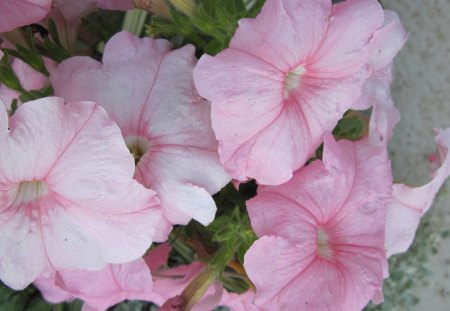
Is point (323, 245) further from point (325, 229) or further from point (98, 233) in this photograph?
point (98, 233)

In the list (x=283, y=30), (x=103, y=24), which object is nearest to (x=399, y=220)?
(x=283, y=30)

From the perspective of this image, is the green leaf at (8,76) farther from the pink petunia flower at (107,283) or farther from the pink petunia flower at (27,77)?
the pink petunia flower at (107,283)

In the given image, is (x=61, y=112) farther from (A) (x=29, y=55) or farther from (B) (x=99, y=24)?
(B) (x=99, y=24)

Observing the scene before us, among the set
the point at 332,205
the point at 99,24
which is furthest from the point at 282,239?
the point at 99,24

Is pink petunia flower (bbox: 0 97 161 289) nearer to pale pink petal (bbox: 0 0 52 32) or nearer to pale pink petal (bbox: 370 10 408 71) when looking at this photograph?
pale pink petal (bbox: 0 0 52 32)

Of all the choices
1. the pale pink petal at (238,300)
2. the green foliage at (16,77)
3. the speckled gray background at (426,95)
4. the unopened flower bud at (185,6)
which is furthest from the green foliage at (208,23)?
the speckled gray background at (426,95)

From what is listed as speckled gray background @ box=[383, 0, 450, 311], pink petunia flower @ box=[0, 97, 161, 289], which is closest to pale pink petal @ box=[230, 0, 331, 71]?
pink petunia flower @ box=[0, 97, 161, 289]
